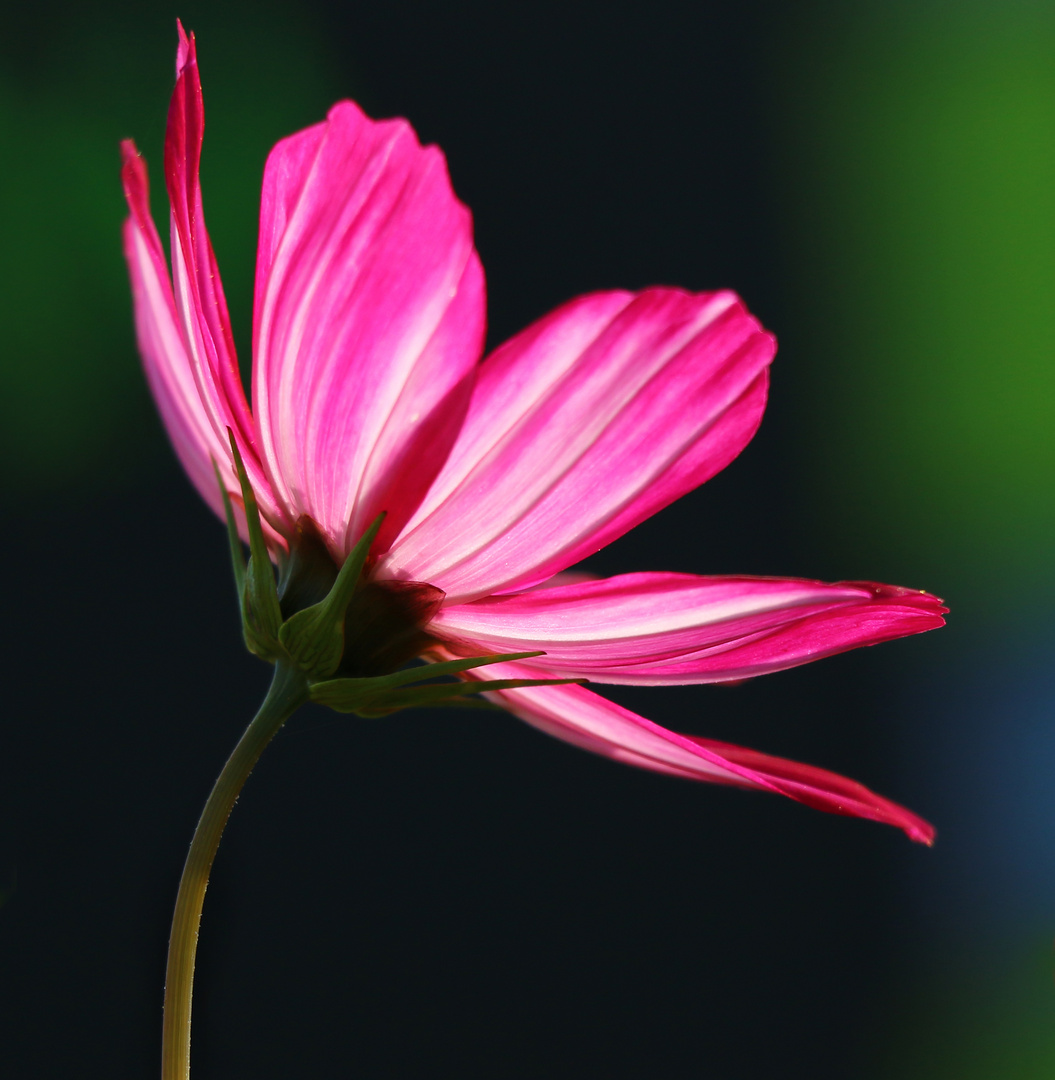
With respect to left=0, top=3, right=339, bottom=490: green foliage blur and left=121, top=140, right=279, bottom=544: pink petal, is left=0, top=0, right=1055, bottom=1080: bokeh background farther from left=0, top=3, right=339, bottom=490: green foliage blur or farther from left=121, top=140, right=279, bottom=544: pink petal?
left=121, top=140, right=279, bottom=544: pink petal

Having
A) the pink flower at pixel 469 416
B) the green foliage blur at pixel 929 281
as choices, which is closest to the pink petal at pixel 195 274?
the pink flower at pixel 469 416

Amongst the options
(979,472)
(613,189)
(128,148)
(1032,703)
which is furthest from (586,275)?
(128,148)

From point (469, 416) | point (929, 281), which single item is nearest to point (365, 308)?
point (469, 416)

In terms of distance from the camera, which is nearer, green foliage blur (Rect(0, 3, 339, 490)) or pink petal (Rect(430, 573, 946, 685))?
pink petal (Rect(430, 573, 946, 685))

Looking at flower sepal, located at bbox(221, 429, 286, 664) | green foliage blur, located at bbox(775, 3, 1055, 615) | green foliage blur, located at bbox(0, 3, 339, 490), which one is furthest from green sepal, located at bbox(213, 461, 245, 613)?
green foliage blur, located at bbox(775, 3, 1055, 615)

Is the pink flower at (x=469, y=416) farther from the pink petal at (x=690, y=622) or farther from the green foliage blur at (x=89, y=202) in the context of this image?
the green foliage blur at (x=89, y=202)

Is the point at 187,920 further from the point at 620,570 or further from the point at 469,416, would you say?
the point at 620,570
